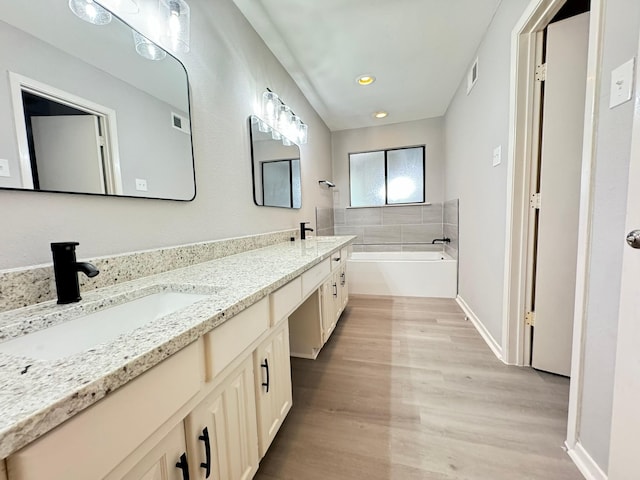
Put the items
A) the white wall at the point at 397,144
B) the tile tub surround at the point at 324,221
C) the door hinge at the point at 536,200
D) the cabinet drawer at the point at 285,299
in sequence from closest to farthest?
the cabinet drawer at the point at 285,299, the door hinge at the point at 536,200, the tile tub surround at the point at 324,221, the white wall at the point at 397,144

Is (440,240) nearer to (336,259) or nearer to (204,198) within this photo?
(336,259)

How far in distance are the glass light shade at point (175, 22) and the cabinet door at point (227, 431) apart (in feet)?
4.59

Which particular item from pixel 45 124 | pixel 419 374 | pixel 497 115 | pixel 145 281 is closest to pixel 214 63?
pixel 45 124

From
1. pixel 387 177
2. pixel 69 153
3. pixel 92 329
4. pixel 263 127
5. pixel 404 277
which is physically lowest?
pixel 404 277

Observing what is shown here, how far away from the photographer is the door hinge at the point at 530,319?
1.68m

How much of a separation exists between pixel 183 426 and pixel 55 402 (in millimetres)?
374

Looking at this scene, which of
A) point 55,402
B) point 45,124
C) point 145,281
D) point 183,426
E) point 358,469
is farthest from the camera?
point 358,469

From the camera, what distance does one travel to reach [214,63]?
1.53 m

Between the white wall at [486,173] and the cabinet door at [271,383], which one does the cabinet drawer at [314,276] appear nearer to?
the cabinet door at [271,383]

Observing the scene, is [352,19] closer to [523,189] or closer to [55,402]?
[523,189]

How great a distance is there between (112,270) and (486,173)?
7.98 feet

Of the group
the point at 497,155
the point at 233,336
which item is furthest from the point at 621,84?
the point at 233,336

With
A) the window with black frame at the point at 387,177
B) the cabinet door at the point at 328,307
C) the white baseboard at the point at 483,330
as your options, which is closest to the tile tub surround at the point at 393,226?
the window with black frame at the point at 387,177

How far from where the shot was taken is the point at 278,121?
2242 millimetres
